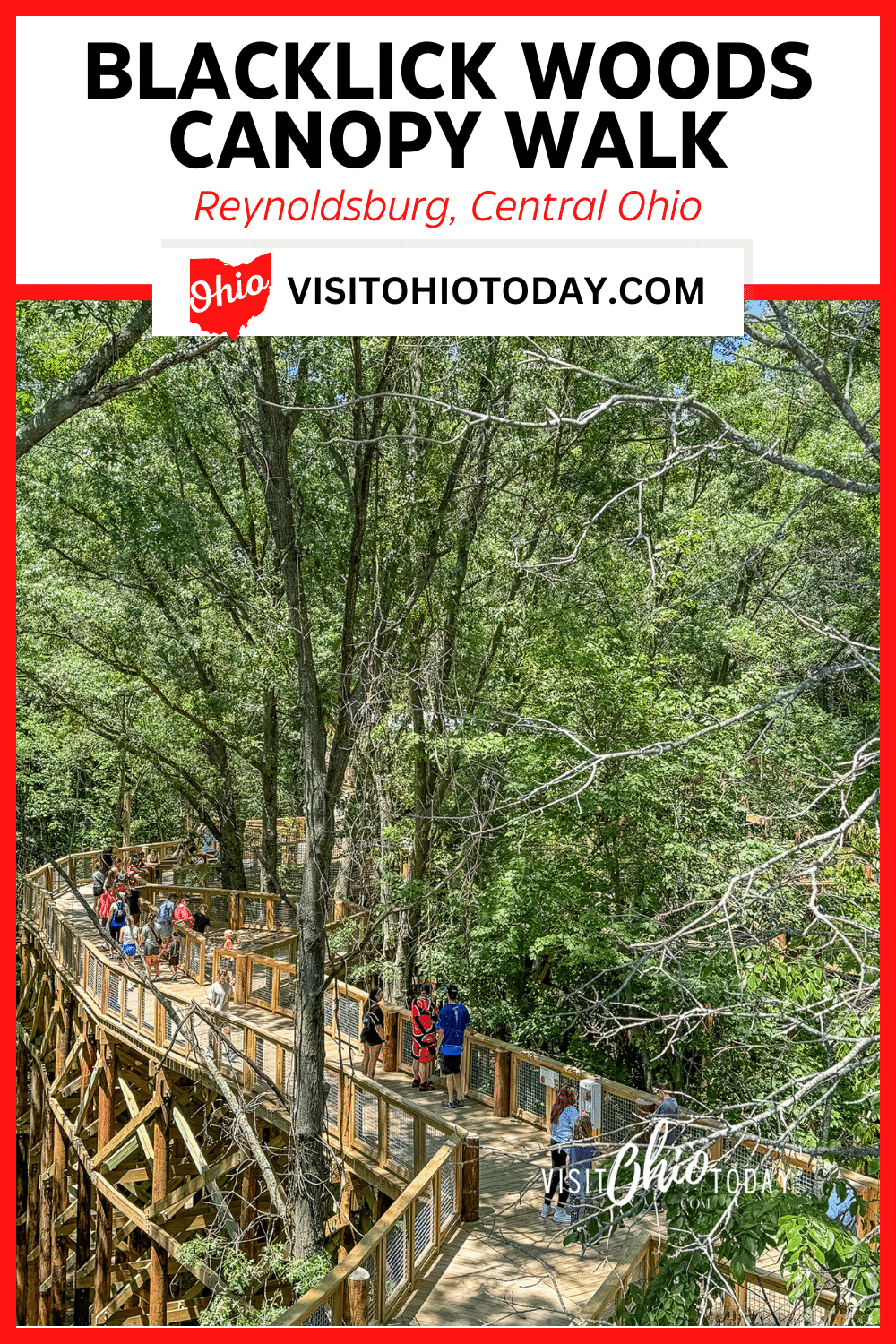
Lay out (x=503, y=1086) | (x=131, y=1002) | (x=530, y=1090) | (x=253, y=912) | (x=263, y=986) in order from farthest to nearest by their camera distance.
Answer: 1. (x=253, y=912)
2. (x=263, y=986)
3. (x=131, y=1002)
4. (x=503, y=1086)
5. (x=530, y=1090)

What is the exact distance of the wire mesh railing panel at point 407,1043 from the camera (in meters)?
12.6

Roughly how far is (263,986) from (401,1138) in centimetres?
545

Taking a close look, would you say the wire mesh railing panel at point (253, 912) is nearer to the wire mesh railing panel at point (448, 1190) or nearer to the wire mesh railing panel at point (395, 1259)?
the wire mesh railing panel at point (448, 1190)

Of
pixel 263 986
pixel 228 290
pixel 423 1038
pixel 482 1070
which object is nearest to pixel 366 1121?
pixel 423 1038

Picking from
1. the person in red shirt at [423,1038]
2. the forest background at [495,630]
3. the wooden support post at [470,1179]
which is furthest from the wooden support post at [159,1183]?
the wooden support post at [470,1179]

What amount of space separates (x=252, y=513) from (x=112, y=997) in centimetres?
811

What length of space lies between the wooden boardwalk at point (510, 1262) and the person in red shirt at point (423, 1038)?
1.17 metres

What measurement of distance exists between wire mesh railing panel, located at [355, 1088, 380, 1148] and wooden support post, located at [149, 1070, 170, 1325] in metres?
3.91

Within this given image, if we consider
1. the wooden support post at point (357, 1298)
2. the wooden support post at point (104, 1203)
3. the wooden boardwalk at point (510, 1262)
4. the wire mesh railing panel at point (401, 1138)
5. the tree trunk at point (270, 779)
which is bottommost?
the wooden support post at point (104, 1203)

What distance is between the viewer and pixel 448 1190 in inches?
338

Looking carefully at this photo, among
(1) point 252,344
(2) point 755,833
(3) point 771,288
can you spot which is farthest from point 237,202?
(2) point 755,833

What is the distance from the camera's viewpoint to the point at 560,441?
14.9 m

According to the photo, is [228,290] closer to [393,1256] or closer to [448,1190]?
[393,1256]

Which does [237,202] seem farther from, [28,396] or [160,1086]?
[160,1086]
